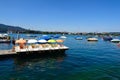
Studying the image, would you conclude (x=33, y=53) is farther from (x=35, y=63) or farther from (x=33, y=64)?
(x=33, y=64)

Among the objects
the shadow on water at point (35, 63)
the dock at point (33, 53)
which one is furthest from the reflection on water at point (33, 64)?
the dock at point (33, 53)

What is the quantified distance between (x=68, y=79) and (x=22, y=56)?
726 inches

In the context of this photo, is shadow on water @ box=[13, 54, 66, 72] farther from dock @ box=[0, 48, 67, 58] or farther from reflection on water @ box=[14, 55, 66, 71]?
dock @ box=[0, 48, 67, 58]

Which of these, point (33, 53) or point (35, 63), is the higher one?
point (33, 53)

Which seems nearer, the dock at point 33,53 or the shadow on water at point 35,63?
the shadow on water at point 35,63

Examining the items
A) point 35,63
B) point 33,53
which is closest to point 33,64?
point 35,63

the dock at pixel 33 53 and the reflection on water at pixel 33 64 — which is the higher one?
the dock at pixel 33 53

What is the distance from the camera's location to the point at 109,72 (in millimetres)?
27141

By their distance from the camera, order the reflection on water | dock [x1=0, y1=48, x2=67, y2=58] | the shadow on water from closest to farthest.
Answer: the shadow on water, the reflection on water, dock [x1=0, y1=48, x2=67, y2=58]

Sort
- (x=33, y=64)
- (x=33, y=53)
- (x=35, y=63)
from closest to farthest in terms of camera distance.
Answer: (x=33, y=64) → (x=35, y=63) → (x=33, y=53)

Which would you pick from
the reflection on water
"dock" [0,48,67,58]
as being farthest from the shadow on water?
"dock" [0,48,67,58]

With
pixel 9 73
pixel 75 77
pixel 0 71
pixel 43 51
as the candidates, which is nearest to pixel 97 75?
pixel 75 77

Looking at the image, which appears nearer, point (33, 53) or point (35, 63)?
point (35, 63)

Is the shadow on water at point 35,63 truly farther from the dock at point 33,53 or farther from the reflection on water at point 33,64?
the dock at point 33,53
